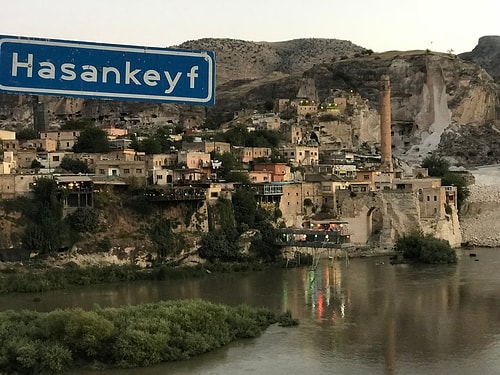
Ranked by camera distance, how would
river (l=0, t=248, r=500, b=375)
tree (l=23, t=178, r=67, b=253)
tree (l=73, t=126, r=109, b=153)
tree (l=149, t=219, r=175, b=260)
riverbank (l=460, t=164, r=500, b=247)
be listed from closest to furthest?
river (l=0, t=248, r=500, b=375) < tree (l=23, t=178, r=67, b=253) < tree (l=149, t=219, r=175, b=260) < tree (l=73, t=126, r=109, b=153) < riverbank (l=460, t=164, r=500, b=247)

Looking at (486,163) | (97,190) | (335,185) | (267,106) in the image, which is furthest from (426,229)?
(267,106)

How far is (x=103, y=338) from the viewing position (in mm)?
9398

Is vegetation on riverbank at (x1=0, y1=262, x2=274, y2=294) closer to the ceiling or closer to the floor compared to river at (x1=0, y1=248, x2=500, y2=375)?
closer to the ceiling

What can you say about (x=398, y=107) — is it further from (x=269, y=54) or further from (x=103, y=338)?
(x=103, y=338)

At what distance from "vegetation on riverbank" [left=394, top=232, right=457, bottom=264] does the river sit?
19.0 inches

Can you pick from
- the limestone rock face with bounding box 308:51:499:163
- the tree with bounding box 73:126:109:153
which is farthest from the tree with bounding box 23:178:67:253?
the limestone rock face with bounding box 308:51:499:163

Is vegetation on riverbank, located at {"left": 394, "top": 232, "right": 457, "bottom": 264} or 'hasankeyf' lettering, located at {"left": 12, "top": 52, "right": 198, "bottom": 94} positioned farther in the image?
vegetation on riverbank, located at {"left": 394, "top": 232, "right": 457, "bottom": 264}

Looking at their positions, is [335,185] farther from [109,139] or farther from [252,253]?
[109,139]

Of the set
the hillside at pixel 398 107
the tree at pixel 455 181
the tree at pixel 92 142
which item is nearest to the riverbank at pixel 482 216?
the tree at pixel 455 181

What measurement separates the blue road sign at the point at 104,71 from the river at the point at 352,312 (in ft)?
25.5

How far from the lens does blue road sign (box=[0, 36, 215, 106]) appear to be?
148 centimetres

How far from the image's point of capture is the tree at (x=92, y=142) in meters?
24.1

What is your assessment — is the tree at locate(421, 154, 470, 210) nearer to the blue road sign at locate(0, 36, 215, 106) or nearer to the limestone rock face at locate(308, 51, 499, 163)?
the limestone rock face at locate(308, 51, 499, 163)

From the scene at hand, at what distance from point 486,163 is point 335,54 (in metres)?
31.0
